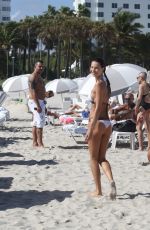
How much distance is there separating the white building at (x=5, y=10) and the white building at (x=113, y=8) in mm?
33570

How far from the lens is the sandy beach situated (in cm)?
537

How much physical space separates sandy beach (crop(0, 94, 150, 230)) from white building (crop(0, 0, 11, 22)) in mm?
142969

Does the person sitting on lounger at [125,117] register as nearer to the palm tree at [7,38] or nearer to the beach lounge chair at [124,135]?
the beach lounge chair at [124,135]

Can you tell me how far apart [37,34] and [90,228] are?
69452mm

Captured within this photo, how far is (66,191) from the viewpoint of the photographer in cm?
671

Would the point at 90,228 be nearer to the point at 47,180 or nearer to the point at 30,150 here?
the point at 47,180

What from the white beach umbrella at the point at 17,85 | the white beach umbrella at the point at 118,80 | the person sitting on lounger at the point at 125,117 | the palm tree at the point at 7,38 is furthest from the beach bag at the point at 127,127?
the palm tree at the point at 7,38

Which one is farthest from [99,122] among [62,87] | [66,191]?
[62,87]

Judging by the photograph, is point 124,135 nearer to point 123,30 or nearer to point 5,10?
point 123,30

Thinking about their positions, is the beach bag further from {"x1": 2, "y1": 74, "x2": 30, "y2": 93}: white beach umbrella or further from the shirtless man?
{"x1": 2, "y1": 74, "x2": 30, "y2": 93}: white beach umbrella

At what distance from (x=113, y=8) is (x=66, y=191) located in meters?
116

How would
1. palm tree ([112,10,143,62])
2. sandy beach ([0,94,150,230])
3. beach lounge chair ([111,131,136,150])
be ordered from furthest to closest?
1. palm tree ([112,10,143,62])
2. beach lounge chair ([111,131,136,150])
3. sandy beach ([0,94,150,230])

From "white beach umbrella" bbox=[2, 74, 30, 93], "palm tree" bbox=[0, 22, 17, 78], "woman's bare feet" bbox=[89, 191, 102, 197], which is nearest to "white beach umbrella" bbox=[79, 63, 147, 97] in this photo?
"woman's bare feet" bbox=[89, 191, 102, 197]

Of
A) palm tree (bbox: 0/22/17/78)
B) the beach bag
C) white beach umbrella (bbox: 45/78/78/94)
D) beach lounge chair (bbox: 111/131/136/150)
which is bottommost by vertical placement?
white beach umbrella (bbox: 45/78/78/94)
